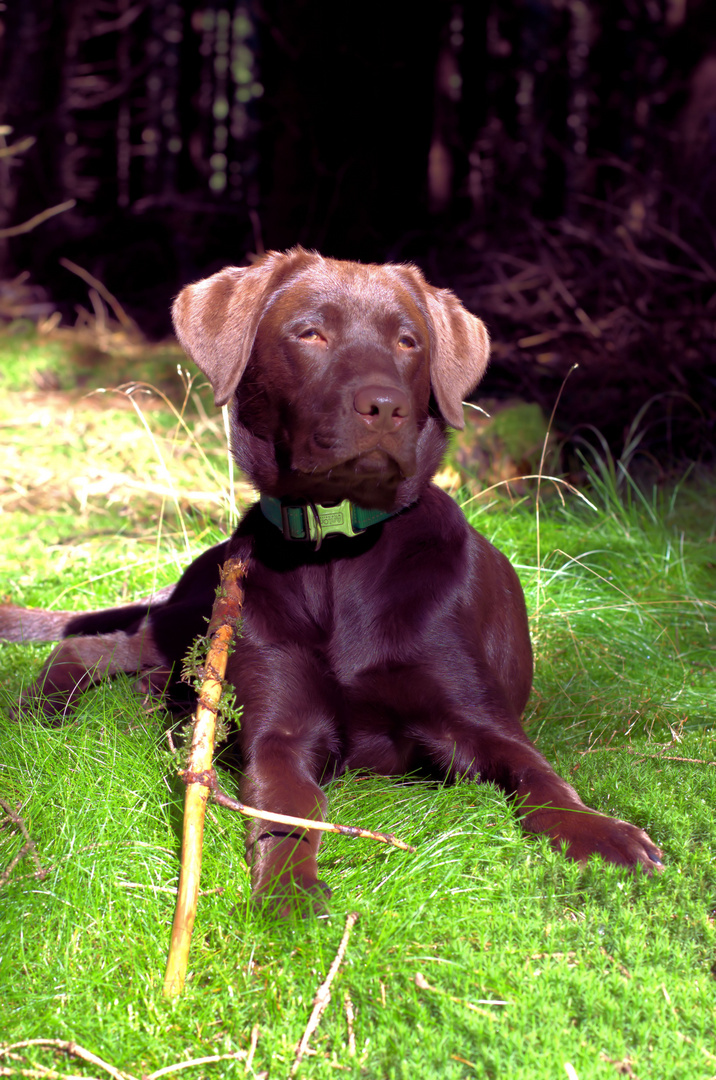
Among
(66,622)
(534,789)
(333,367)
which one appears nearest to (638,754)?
(534,789)

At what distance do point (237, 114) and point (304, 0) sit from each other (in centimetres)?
2133

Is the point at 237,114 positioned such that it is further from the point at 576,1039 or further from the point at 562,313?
the point at 576,1039

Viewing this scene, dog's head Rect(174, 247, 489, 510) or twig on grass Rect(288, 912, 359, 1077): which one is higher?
dog's head Rect(174, 247, 489, 510)

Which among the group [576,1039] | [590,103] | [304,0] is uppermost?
[304,0]

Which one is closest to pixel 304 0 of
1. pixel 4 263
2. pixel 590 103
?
pixel 4 263

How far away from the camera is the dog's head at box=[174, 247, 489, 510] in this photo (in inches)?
88.2

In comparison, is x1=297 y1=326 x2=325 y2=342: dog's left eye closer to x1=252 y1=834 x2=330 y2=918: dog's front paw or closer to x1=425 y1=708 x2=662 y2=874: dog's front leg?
x1=425 y1=708 x2=662 y2=874: dog's front leg

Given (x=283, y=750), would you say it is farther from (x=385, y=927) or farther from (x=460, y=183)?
(x=460, y=183)

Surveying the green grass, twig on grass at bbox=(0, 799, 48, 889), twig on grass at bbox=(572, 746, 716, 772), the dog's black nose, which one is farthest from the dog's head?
twig on grass at bbox=(0, 799, 48, 889)

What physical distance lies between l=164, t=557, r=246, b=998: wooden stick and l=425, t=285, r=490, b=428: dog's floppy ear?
0.73 m

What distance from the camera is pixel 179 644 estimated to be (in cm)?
310

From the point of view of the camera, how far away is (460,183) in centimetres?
1441

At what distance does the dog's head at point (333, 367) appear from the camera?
2240 millimetres

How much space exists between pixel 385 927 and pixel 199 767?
0.47 m
